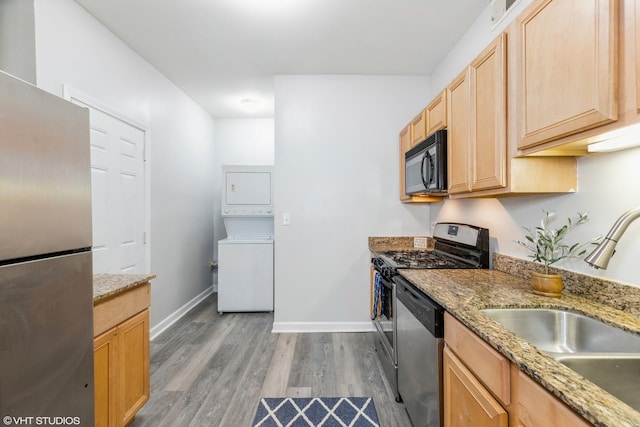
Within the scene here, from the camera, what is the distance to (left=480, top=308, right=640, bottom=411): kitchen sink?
2.76 ft

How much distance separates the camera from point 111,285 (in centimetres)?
154

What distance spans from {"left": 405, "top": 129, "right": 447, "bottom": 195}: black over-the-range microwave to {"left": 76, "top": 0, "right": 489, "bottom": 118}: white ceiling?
0.91 metres

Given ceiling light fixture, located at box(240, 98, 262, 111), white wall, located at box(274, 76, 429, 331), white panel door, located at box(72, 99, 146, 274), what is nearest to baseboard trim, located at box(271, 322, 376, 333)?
white wall, located at box(274, 76, 429, 331)

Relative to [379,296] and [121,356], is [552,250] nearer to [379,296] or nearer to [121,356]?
[379,296]

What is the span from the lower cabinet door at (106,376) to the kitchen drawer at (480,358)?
158cm

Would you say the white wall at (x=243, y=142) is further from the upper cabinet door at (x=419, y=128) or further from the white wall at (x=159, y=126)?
the upper cabinet door at (x=419, y=128)

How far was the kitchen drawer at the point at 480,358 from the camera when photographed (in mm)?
896

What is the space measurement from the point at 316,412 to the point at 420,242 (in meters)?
1.84

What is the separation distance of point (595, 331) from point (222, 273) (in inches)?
131

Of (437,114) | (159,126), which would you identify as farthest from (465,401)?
(159,126)

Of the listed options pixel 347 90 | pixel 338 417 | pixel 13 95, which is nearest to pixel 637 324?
pixel 338 417

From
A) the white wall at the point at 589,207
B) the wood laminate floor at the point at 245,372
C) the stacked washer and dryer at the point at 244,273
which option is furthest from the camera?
the stacked washer and dryer at the point at 244,273
